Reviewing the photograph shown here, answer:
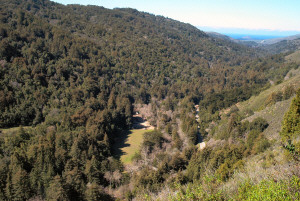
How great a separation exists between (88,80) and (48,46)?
20.1 m

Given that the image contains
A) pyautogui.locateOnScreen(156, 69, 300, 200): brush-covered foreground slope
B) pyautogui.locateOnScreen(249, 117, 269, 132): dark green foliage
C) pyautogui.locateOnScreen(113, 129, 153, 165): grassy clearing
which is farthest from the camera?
pyautogui.locateOnScreen(113, 129, 153, 165): grassy clearing

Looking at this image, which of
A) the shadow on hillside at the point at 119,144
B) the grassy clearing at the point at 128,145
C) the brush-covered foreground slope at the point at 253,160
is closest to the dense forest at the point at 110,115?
the brush-covered foreground slope at the point at 253,160

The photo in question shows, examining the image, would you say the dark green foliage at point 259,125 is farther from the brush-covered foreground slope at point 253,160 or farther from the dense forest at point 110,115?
the dense forest at point 110,115

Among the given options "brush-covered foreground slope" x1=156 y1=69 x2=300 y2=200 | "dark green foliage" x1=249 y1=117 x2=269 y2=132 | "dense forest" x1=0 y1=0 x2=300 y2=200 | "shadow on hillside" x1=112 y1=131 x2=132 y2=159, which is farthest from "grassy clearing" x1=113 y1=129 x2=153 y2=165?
"dark green foliage" x1=249 y1=117 x2=269 y2=132

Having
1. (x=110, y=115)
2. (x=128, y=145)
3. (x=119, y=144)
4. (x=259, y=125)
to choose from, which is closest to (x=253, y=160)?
(x=259, y=125)

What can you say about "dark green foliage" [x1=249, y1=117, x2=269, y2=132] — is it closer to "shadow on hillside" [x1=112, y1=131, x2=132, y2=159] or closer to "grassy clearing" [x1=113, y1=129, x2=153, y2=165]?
"grassy clearing" [x1=113, y1=129, x2=153, y2=165]

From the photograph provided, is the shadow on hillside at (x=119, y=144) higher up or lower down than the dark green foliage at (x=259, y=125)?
lower down

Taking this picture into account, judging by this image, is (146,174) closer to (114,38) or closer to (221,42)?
(114,38)

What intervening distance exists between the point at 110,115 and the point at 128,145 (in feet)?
30.9

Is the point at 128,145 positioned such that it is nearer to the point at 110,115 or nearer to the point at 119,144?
the point at 119,144

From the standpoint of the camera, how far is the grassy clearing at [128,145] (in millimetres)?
35531

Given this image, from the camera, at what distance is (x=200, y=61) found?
106625 mm

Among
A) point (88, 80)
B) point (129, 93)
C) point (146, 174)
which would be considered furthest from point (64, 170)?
point (129, 93)

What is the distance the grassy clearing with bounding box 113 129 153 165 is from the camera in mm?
35531
